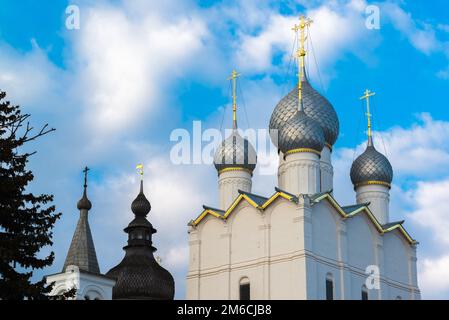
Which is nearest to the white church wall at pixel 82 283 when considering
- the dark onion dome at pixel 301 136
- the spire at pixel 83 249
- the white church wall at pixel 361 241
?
the spire at pixel 83 249

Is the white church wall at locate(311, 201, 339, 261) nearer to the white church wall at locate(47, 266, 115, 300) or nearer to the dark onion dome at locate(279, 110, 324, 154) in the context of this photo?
the dark onion dome at locate(279, 110, 324, 154)

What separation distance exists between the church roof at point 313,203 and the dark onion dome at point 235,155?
176cm

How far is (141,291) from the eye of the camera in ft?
112

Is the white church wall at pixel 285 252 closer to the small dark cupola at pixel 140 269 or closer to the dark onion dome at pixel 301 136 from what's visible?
the dark onion dome at pixel 301 136

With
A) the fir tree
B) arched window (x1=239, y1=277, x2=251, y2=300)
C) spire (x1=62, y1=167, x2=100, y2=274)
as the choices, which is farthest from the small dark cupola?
the fir tree

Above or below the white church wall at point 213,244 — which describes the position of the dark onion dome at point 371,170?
above

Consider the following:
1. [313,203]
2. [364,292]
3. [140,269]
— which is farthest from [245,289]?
[140,269]

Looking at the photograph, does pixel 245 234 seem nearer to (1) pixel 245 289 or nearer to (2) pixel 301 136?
(1) pixel 245 289

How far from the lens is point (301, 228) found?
2669 cm

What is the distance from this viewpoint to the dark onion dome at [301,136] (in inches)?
1135

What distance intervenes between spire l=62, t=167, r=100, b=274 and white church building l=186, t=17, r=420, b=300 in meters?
5.10

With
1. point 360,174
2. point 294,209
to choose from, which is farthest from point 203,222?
point 360,174
